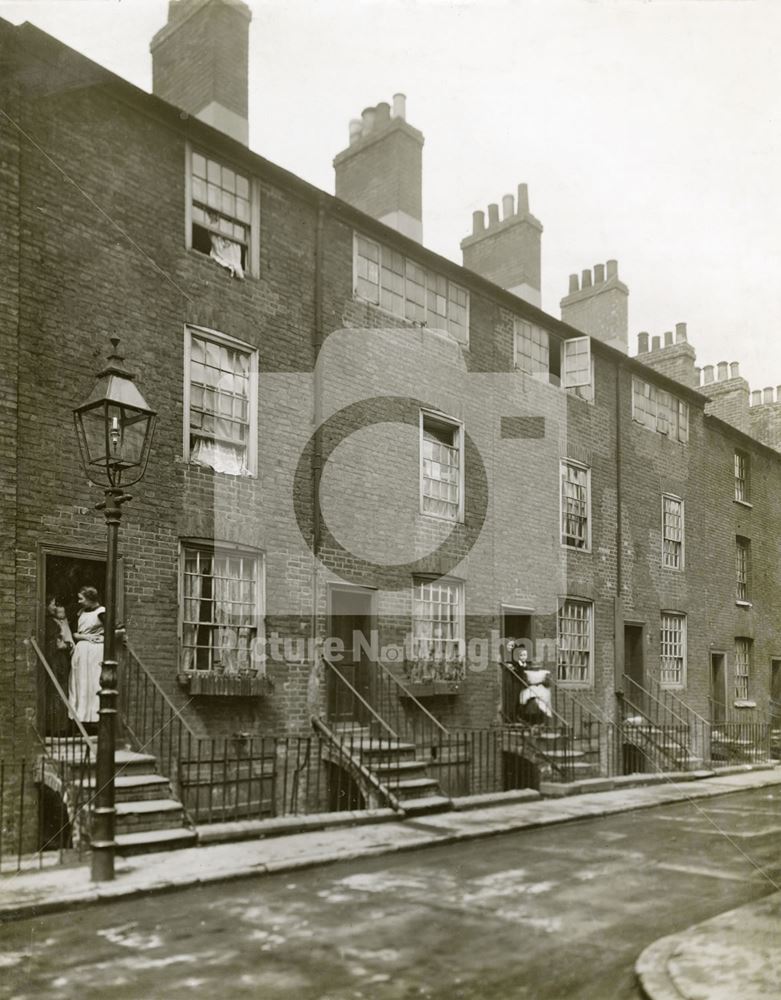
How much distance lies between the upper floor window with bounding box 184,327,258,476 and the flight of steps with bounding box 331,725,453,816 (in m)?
3.99

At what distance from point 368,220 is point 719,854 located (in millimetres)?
10058

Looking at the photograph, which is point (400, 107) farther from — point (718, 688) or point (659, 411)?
point (718, 688)

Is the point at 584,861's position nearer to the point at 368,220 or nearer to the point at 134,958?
the point at 134,958

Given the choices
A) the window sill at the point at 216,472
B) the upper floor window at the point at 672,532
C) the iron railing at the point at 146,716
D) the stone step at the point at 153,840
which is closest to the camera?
the stone step at the point at 153,840

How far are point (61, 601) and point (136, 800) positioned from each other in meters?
2.59

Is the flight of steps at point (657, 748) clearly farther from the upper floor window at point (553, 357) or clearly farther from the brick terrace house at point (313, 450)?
the upper floor window at point (553, 357)

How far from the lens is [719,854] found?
32.6ft

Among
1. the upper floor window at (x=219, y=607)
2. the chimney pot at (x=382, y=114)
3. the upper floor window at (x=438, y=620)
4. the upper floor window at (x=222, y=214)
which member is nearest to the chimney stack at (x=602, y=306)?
the chimney pot at (x=382, y=114)

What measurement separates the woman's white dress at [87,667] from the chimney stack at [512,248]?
1300cm

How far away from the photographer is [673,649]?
837 inches

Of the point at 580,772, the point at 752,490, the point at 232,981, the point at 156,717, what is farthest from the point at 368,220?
the point at 752,490

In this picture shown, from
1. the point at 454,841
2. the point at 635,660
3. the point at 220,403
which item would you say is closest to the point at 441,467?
the point at 220,403

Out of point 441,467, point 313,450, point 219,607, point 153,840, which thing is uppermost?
point 441,467

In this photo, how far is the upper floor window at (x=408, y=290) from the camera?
14672mm
